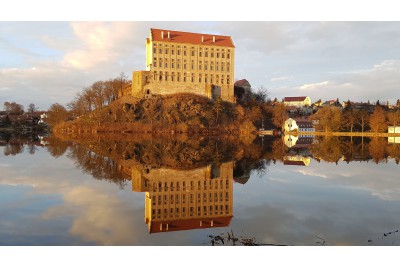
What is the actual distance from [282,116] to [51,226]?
67953mm

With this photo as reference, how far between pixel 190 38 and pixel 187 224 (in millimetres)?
66540

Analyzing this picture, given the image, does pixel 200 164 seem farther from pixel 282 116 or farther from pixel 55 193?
pixel 282 116

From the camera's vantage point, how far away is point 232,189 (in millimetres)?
11641

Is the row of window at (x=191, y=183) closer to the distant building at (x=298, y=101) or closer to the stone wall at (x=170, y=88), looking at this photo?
the stone wall at (x=170, y=88)

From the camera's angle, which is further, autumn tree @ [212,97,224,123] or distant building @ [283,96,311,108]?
distant building @ [283,96,311,108]

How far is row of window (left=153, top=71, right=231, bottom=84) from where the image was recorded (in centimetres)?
6562

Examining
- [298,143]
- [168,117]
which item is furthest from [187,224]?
[168,117]

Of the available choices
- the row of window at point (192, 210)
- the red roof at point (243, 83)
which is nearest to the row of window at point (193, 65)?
the red roof at point (243, 83)

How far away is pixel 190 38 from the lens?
232ft

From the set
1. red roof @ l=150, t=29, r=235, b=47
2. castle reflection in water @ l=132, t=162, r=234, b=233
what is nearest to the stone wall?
red roof @ l=150, t=29, r=235, b=47

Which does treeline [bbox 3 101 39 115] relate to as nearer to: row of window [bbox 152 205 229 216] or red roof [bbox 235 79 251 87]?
red roof [bbox 235 79 251 87]

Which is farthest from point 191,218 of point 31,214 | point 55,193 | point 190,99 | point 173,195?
point 190,99

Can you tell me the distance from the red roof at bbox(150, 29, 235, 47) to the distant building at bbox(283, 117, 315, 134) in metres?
20.4

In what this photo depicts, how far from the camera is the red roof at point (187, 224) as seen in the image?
7281 millimetres
